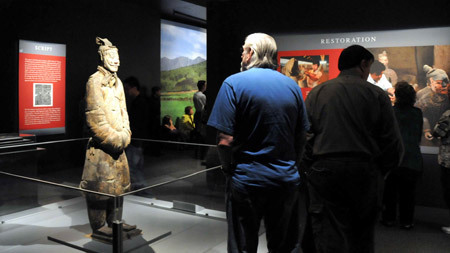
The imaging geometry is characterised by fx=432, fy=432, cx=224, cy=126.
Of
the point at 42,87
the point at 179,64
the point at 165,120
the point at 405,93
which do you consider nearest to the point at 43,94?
the point at 42,87

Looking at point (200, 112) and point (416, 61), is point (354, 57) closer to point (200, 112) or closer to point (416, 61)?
point (416, 61)

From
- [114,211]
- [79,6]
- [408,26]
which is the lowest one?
[114,211]

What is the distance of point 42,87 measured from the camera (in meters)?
5.77

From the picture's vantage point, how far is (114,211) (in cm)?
257

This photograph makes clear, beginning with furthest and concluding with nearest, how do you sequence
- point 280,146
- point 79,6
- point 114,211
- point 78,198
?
1. point 79,6
2. point 78,198
3. point 114,211
4. point 280,146

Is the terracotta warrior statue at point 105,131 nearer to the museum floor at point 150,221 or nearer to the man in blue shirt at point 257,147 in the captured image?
the museum floor at point 150,221

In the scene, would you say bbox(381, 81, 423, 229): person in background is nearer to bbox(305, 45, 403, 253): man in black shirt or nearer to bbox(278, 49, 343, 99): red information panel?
bbox(278, 49, 343, 99): red information panel

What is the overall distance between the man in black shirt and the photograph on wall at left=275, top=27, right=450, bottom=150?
9.41 feet

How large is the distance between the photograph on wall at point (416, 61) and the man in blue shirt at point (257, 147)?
3.44 meters

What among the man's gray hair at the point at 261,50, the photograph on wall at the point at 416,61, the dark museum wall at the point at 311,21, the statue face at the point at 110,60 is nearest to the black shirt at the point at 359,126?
the man's gray hair at the point at 261,50

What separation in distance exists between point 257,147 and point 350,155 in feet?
2.22

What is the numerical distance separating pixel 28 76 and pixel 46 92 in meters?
0.36

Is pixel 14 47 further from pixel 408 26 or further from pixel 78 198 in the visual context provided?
pixel 408 26

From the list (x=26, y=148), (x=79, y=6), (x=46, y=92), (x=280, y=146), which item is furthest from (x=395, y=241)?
(x=79, y=6)
